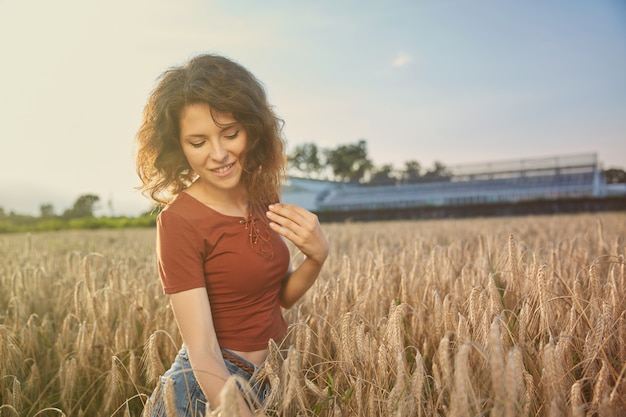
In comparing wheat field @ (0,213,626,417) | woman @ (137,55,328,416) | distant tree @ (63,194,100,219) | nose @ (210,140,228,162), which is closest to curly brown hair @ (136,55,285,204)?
woman @ (137,55,328,416)

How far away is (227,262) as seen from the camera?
1593 millimetres

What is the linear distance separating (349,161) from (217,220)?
62.2 m

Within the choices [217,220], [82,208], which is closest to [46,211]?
[82,208]

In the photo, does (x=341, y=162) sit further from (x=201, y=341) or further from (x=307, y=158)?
(x=201, y=341)

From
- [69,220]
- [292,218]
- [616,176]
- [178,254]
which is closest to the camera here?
[178,254]

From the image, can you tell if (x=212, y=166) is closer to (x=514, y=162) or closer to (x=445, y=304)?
(x=445, y=304)

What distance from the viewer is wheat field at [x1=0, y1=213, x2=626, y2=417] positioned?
102 centimetres

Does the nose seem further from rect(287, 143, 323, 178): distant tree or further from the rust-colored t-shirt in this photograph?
rect(287, 143, 323, 178): distant tree

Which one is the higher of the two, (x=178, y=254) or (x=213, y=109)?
(x=213, y=109)

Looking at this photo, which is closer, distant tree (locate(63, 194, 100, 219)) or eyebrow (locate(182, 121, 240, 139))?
eyebrow (locate(182, 121, 240, 139))

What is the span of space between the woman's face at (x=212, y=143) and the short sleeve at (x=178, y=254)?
7.0 inches

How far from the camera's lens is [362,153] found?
64.2 m

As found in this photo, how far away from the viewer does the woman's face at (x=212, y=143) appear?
1527mm

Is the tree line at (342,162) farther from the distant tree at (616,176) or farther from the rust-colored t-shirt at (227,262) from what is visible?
the rust-colored t-shirt at (227,262)
